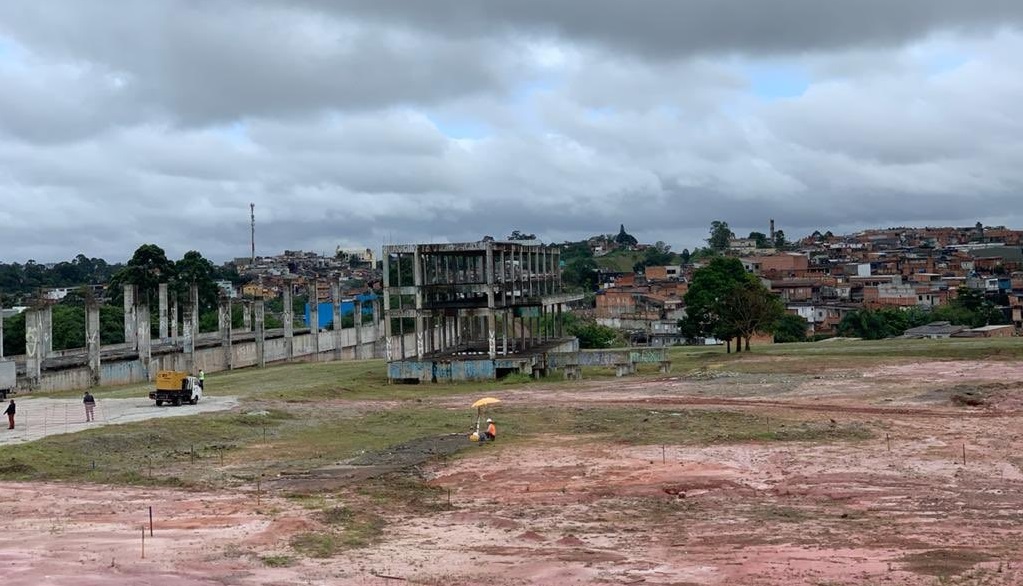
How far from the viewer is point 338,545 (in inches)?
783

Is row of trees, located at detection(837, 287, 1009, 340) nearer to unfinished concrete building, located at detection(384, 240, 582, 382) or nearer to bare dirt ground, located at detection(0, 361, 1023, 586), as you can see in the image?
unfinished concrete building, located at detection(384, 240, 582, 382)

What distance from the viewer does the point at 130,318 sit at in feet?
266

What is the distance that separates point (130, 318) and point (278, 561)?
6745cm

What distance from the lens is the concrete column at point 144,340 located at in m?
64.4

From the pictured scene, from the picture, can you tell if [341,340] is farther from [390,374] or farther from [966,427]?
[966,427]

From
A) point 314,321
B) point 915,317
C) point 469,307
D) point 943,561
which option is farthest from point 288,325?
point 943,561

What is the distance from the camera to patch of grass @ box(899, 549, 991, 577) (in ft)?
56.5

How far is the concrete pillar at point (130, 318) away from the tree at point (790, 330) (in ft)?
178

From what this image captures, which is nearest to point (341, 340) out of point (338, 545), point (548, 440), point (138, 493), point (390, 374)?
point (390, 374)

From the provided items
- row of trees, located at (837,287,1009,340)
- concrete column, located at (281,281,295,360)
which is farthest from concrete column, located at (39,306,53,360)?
row of trees, located at (837,287,1009,340)

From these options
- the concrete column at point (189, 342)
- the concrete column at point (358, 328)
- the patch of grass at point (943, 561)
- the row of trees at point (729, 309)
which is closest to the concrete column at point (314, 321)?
the concrete column at point (358, 328)

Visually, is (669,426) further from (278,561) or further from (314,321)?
(314,321)

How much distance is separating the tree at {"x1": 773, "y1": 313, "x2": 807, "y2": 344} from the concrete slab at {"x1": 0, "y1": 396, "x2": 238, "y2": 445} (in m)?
59.7

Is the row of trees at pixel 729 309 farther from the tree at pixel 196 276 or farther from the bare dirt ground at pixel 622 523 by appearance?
the tree at pixel 196 276
